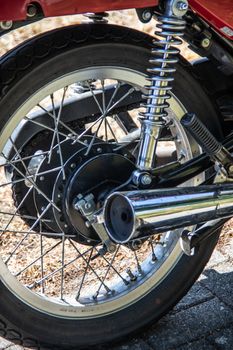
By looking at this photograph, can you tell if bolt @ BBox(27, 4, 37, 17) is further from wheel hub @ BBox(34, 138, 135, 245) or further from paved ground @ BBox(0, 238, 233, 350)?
paved ground @ BBox(0, 238, 233, 350)

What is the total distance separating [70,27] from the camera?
7.64ft

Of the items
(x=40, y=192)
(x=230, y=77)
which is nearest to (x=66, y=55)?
(x=40, y=192)

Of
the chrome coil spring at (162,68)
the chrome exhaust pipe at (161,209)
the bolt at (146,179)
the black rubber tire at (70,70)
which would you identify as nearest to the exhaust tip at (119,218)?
the chrome exhaust pipe at (161,209)

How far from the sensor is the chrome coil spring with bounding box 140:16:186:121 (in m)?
2.26

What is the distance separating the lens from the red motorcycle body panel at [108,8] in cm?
205

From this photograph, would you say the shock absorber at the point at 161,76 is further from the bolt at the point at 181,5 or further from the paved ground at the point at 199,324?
the paved ground at the point at 199,324

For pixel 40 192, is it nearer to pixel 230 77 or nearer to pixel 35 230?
pixel 35 230

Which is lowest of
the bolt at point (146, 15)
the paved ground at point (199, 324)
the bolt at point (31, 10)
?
the paved ground at point (199, 324)

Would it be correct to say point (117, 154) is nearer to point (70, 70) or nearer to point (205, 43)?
point (70, 70)

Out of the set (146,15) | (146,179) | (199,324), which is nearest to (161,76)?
(146,15)

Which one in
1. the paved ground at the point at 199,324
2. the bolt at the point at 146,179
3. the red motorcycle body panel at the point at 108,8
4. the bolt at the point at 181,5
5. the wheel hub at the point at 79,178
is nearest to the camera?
the red motorcycle body panel at the point at 108,8

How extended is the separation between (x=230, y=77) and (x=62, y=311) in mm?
1062

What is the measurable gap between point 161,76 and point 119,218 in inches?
18.6

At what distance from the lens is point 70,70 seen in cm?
235
